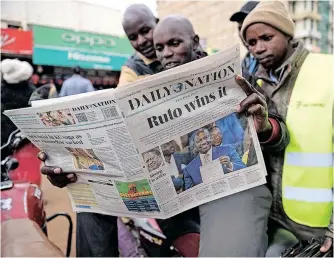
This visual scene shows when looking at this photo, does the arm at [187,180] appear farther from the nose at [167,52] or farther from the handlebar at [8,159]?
the handlebar at [8,159]

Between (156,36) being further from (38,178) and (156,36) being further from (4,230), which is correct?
(38,178)

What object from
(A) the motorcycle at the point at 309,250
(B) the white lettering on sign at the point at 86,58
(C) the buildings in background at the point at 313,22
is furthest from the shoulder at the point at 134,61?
(C) the buildings in background at the point at 313,22

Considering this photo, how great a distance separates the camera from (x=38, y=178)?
2963 millimetres

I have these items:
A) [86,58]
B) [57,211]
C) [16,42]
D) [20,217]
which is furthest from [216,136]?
[86,58]

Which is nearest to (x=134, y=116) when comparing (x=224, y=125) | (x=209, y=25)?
(x=224, y=125)

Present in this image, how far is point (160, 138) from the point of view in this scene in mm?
1063

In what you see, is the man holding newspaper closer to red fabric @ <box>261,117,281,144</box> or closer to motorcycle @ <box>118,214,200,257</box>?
red fabric @ <box>261,117,281,144</box>

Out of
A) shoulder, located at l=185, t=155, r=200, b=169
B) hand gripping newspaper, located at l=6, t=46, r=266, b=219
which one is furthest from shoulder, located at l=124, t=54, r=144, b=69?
shoulder, located at l=185, t=155, r=200, b=169

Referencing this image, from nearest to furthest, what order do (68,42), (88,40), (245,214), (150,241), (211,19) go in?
(245,214) < (150,241) < (211,19) < (68,42) < (88,40)

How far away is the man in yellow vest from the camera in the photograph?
1.25 metres

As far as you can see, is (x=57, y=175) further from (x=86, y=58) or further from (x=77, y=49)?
(x=86, y=58)

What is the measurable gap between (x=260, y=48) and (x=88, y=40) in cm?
915

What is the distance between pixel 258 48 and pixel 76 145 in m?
0.70

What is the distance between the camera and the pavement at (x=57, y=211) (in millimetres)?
2968
